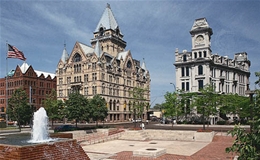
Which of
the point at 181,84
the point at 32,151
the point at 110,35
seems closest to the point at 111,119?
the point at 181,84

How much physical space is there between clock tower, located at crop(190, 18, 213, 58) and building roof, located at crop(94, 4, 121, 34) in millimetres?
33840

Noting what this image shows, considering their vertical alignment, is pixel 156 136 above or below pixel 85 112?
below

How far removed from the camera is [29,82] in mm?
88438

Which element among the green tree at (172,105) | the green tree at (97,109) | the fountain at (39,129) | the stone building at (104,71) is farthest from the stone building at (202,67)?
the fountain at (39,129)

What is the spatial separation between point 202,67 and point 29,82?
60216 millimetres

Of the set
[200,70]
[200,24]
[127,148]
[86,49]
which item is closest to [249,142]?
[127,148]

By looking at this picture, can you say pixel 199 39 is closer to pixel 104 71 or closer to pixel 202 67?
pixel 202 67

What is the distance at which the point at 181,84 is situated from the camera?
71875 millimetres

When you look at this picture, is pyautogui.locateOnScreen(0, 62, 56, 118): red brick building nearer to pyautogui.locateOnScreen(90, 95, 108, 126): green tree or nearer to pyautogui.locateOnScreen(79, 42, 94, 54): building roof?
pyautogui.locateOnScreen(79, 42, 94, 54): building roof

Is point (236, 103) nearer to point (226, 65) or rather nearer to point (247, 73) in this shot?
point (226, 65)

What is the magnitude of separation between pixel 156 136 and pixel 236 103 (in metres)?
28.8

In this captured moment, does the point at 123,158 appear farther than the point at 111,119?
No

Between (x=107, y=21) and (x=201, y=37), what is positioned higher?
(x=107, y=21)

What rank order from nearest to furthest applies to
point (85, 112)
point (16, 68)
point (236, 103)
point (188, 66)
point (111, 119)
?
A: point (85, 112), point (236, 103), point (188, 66), point (111, 119), point (16, 68)
